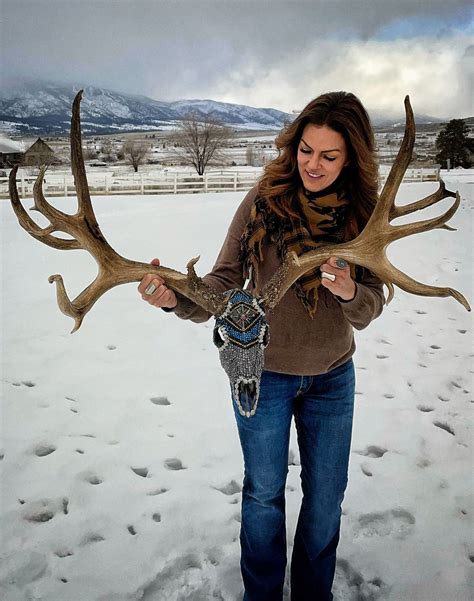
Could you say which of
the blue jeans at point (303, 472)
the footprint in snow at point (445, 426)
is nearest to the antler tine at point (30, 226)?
the blue jeans at point (303, 472)

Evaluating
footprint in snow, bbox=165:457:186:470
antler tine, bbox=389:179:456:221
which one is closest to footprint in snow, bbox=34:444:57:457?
footprint in snow, bbox=165:457:186:470

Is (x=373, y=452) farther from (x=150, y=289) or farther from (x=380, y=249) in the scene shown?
(x=150, y=289)

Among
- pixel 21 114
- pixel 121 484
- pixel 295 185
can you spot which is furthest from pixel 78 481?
pixel 21 114

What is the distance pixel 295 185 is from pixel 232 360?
71 centimetres

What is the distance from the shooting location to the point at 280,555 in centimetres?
202

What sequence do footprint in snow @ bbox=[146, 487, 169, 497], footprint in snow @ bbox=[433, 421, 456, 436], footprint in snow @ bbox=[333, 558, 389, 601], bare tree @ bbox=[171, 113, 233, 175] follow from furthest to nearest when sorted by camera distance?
bare tree @ bbox=[171, 113, 233, 175], footprint in snow @ bbox=[433, 421, 456, 436], footprint in snow @ bbox=[146, 487, 169, 497], footprint in snow @ bbox=[333, 558, 389, 601]

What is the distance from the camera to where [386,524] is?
2.65 meters

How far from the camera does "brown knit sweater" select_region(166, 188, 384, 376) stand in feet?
5.90

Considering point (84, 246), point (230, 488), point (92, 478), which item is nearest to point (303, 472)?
point (230, 488)

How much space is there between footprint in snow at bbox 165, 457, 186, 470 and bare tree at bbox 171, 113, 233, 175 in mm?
14476

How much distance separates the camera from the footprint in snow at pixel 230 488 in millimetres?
2906

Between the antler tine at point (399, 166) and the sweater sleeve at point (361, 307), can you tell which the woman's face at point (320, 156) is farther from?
the sweater sleeve at point (361, 307)

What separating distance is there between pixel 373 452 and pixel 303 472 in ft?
4.76

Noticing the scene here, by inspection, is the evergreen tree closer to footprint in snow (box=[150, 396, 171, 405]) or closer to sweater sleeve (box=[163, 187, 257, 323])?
footprint in snow (box=[150, 396, 171, 405])
